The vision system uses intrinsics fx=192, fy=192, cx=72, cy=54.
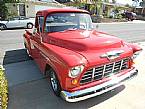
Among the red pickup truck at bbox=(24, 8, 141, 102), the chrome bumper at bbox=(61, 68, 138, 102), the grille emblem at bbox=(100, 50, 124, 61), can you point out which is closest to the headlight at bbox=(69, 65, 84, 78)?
the red pickup truck at bbox=(24, 8, 141, 102)

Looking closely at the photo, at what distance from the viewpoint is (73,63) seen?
335cm

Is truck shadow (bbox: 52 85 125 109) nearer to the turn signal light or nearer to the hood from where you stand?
the turn signal light

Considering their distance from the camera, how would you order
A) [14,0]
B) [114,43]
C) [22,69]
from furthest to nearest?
1. [14,0]
2. [22,69]
3. [114,43]

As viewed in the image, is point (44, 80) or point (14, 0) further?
point (14, 0)

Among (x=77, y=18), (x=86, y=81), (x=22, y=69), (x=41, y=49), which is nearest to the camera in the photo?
(x=86, y=81)

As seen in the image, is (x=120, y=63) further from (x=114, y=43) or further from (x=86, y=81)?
(x=86, y=81)

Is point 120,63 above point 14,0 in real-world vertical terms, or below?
below

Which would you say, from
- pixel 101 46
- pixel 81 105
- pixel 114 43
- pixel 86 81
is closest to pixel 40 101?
pixel 81 105

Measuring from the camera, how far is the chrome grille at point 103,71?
359 cm

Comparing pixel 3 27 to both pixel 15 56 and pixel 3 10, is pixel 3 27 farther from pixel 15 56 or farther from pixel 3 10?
pixel 15 56

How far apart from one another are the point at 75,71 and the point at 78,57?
0.99 feet

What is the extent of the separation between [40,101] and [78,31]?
1.95m

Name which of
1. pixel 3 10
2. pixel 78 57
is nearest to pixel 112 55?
pixel 78 57

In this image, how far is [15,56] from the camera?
7449mm
